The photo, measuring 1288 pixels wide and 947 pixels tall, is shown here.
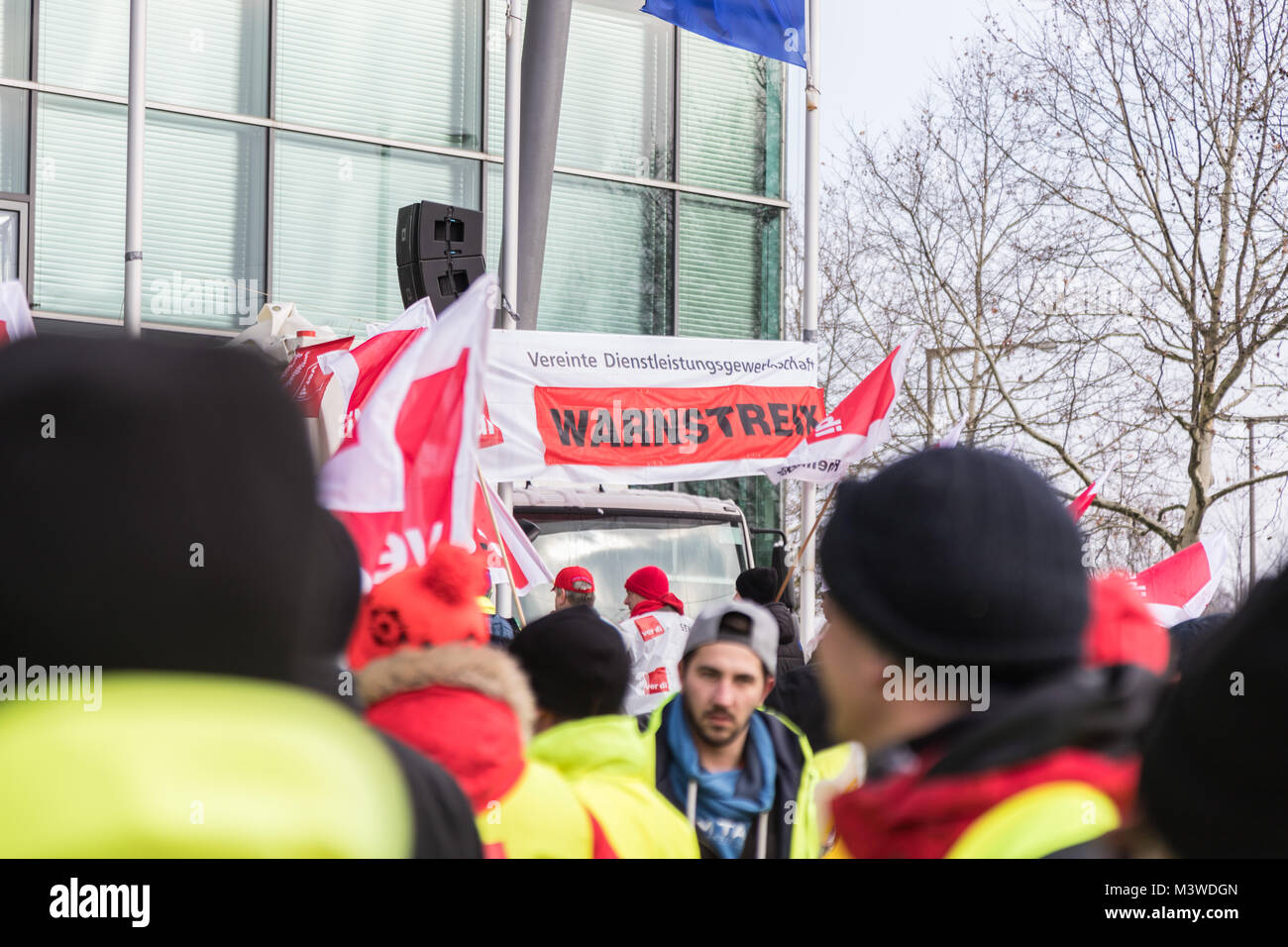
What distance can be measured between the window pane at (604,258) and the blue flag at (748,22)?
4622 mm

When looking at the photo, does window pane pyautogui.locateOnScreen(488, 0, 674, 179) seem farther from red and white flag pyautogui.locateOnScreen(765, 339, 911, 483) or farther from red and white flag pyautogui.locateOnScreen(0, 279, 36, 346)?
red and white flag pyautogui.locateOnScreen(0, 279, 36, 346)

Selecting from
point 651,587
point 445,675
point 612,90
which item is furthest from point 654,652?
point 612,90

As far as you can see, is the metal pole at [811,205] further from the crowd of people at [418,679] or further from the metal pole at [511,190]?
the crowd of people at [418,679]

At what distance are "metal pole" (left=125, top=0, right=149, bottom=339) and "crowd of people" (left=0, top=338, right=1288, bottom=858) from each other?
9085 mm

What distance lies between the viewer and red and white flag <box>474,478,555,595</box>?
→ 700cm

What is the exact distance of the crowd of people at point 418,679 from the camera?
3.78 ft

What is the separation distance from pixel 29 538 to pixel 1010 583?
1062 mm

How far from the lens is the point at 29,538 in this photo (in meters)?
1.19

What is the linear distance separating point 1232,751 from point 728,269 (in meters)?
16.9

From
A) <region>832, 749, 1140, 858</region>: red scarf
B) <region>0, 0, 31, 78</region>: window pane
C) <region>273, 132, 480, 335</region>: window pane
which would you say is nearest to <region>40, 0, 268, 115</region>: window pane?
<region>0, 0, 31, 78</region>: window pane

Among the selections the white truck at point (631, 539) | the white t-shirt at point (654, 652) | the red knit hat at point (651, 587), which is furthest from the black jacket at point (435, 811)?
the white truck at point (631, 539)

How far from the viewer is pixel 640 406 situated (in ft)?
35.7

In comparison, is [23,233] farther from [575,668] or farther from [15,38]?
[575,668]
